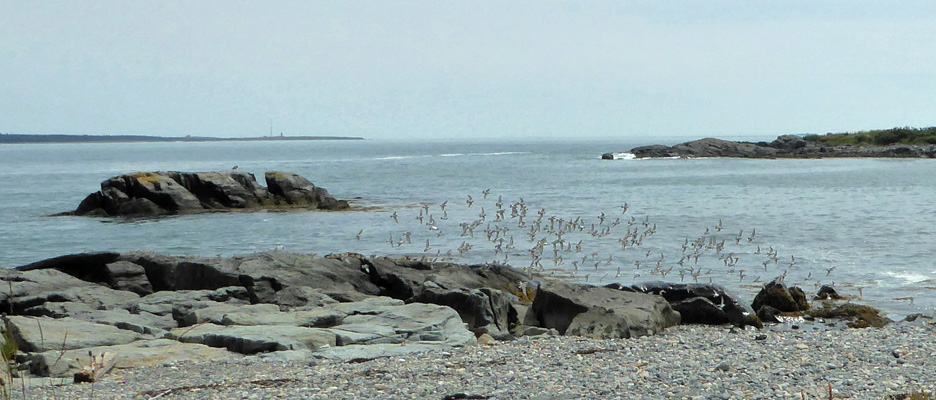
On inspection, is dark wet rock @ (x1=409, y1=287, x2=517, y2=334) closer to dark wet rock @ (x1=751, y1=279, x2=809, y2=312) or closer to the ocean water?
dark wet rock @ (x1=751, y1=279, x2=809, y2=312)

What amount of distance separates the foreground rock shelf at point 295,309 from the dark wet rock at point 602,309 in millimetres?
26

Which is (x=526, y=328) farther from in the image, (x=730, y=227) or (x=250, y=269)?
(x=730, y=227)

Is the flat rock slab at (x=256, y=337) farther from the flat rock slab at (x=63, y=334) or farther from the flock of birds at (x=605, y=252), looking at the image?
the flock of birds at (x=605, y=252)

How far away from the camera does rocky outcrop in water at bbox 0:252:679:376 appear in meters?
12.0

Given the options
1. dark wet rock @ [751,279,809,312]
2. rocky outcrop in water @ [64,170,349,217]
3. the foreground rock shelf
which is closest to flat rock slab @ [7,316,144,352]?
the foreground rock shelf

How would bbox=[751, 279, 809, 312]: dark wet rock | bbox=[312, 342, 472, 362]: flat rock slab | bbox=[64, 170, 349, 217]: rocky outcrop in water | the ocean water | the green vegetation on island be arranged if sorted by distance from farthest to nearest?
the green vegetation on island < bbox=[64, 170, 349, 217]: rocky outcrop in water < the ocean water < bbox=[751, 279, 809, 312]: dark wet rock < bbox=[312, 342, 472, 362]: flat rock slab

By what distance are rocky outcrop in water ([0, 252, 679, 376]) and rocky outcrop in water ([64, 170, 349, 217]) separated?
24100 mm

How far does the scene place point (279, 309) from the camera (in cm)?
1513

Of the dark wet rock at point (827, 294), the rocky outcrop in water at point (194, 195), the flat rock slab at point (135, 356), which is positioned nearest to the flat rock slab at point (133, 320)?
the flat rock slab at point (135, 356)

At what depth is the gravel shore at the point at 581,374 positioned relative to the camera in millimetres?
8742

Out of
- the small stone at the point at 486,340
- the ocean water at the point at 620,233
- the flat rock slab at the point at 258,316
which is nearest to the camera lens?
the small stone at the point at 486,340

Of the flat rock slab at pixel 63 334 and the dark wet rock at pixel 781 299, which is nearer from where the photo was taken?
the flat rock slab at pixel 63 334

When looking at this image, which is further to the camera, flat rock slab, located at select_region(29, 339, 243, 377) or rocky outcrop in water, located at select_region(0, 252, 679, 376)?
rocky outcrop in water, located at select_region(0, 252, 679, 376)

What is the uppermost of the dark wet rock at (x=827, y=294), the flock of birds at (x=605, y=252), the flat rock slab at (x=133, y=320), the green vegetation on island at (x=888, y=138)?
the green vegetation on island at (x=888, y=138)
